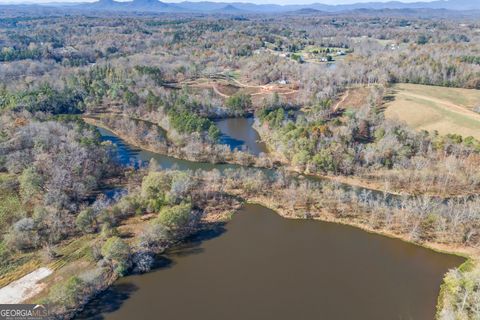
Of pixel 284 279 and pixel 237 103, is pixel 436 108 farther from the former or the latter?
pixel 284 279

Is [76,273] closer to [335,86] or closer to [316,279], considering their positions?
[316,279]

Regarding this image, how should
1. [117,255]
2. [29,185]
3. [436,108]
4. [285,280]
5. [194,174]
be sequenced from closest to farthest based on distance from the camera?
[285,280] < [117,255] < [29,185] < [194,174] < [436,108]

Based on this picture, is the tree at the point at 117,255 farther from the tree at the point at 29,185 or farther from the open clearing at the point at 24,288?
the tree at the point at 29,185

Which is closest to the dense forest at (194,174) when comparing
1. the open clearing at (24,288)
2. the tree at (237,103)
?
the tree at (237,103)

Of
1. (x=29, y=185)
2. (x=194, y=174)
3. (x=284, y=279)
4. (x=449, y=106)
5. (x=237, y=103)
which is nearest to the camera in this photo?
(x=284, y=279)

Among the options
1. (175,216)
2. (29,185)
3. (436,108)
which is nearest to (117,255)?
(175,216)

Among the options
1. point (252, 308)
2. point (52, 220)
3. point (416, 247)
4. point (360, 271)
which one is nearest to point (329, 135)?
point (416, 247)
